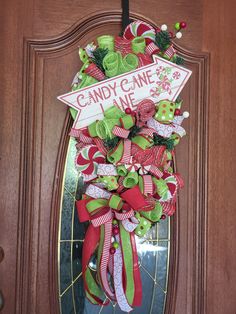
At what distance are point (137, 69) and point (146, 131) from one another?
14cm

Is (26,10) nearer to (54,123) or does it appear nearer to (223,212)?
(54,123)

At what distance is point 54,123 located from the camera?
1006 mm

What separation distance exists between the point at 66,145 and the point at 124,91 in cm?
19

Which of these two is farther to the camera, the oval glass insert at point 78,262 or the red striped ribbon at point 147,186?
the oval glass insert at point 78,262

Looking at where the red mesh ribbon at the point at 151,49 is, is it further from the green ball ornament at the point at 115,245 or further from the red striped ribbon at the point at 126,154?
the green ball ornament at the point at 115,245

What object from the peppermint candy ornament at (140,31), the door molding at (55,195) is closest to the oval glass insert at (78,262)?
the door molding at (55,195)

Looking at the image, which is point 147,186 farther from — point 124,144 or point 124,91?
point 124,91

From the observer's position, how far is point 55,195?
3.26 ft

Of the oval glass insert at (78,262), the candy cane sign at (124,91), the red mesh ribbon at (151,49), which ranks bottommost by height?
the oval glass insert at (78,262)

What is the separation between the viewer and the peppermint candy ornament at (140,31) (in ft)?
3.14

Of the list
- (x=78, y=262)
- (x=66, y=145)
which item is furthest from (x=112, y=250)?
(x=66, y=145)

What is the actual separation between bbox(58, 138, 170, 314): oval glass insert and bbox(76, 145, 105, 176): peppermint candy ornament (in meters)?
0.09

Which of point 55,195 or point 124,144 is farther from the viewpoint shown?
point 55,195

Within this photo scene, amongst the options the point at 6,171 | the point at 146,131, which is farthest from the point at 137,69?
the point at 6,171
